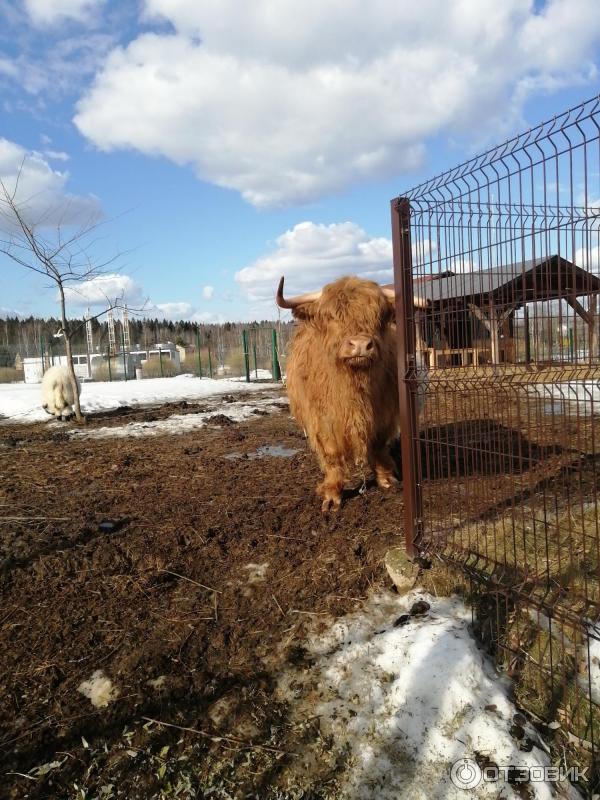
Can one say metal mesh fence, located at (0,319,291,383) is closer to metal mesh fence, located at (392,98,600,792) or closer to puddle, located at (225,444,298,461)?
puddle, located at (225,444,298,461)

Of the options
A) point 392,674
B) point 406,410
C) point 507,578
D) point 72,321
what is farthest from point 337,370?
point 72,321

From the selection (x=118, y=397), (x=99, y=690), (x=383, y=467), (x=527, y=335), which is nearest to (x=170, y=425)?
(x=118, y=397)

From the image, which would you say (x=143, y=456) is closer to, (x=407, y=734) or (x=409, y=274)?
(x=409, y=274)

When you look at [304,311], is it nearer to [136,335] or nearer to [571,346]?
[571,346]

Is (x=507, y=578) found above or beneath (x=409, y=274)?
beneath

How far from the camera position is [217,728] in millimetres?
2154

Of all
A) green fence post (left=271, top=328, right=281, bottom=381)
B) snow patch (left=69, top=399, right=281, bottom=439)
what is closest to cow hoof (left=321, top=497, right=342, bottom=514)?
snow patch (left=69, top=399, right=281, bottom=439)

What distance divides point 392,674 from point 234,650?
0.85 m

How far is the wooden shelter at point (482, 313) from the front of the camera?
2.65m

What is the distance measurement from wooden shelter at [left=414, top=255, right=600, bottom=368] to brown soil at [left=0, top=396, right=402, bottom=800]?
4.94 feet

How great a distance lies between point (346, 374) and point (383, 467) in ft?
4.45

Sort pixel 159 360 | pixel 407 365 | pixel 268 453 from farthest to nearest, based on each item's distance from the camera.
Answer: pixel 159 360
pixel 268 453
pixel 407 365

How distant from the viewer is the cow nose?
3986mm

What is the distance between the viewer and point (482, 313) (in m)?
3.15
